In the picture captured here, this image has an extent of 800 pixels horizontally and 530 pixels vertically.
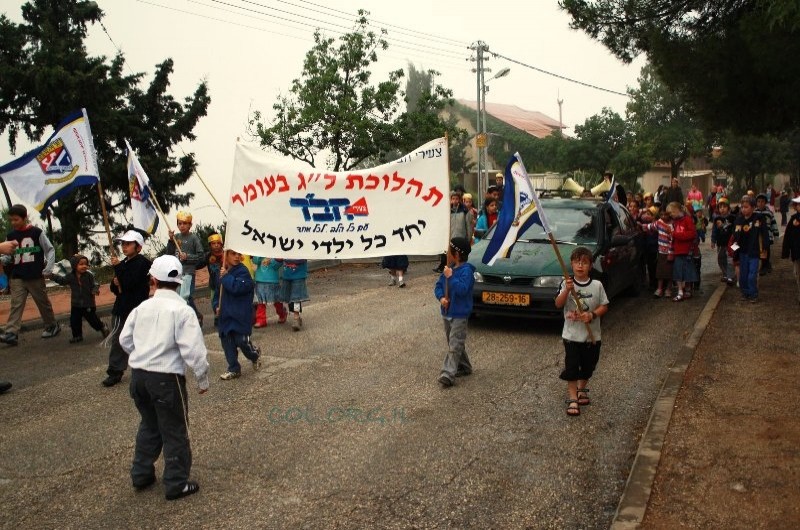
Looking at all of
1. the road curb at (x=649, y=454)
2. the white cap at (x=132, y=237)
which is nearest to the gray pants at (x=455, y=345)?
the road curb at (x=649, y=454)

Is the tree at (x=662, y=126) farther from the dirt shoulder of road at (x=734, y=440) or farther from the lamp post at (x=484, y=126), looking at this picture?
the dirt shoulder of road at (x=734, y=440)

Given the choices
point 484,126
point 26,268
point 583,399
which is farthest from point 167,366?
point 484,126

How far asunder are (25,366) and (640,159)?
35.8 metres

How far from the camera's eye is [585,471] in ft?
16.2

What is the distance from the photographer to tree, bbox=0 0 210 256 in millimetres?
13648

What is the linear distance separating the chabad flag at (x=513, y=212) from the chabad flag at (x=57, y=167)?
14.8ft

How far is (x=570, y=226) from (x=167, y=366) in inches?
280

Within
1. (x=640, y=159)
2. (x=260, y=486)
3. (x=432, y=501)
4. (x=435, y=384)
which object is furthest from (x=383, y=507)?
(x=640, y=159)

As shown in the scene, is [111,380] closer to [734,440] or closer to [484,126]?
[734,440]

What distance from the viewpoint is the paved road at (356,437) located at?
4449 mm

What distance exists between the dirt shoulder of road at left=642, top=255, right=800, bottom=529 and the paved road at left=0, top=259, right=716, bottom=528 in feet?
1.18

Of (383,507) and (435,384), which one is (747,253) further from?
(383,507)

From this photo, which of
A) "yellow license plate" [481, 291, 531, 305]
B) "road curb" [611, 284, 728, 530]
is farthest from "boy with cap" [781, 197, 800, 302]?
"yellow license plate" [481, 291, 531, 305]

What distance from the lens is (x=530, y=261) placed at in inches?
368
